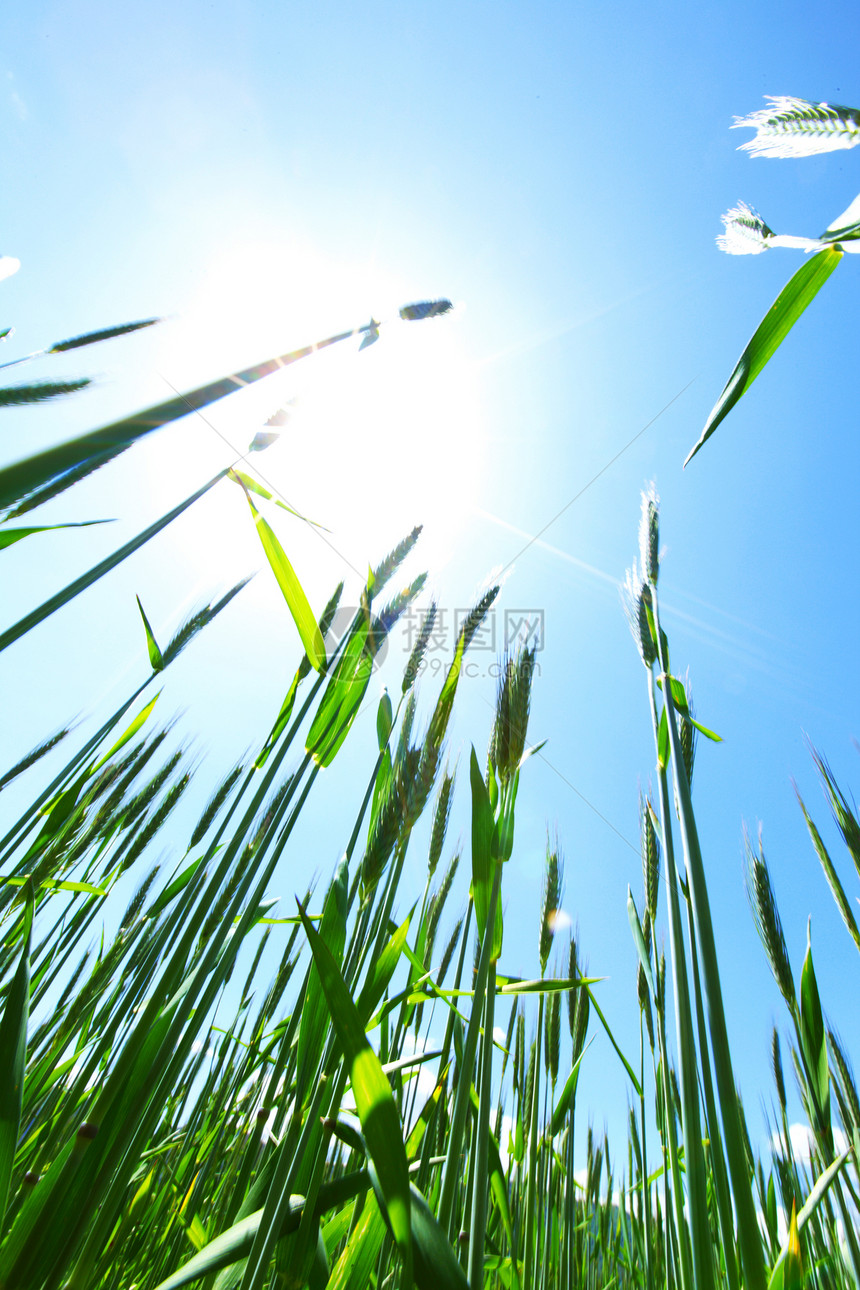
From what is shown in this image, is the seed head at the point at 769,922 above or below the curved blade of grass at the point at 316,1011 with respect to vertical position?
above

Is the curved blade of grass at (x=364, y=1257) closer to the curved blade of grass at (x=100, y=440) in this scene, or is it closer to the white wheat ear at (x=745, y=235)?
the curved blade of grass at (x=100, y=440)

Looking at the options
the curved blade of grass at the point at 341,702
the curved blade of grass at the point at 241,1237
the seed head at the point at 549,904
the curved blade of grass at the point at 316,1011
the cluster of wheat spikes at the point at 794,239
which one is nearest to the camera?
the cluster of wheat spikes at the point at 794,239

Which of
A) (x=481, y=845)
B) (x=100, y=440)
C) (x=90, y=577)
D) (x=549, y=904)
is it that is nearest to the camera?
(x=100, y=440)

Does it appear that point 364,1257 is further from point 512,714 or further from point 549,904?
point 549,904

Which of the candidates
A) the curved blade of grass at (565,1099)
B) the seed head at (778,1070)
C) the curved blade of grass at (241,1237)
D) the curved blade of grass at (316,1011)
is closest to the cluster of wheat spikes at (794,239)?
the curved blade of grass at (316,1011)

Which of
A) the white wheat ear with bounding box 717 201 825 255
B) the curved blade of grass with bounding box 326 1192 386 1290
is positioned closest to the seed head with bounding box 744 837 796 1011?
the curved blade of grass with bounding box 326 1192 386 1290

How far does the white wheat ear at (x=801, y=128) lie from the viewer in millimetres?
528

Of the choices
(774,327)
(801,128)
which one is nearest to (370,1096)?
(774,327)

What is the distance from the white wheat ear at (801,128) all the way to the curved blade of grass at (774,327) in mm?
95

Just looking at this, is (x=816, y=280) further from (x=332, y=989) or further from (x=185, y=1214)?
(x=185, y=1214)

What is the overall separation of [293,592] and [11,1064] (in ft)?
2.42

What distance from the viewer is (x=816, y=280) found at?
58 centimetres

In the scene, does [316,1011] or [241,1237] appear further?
[316,1011]

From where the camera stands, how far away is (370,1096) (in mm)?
628
